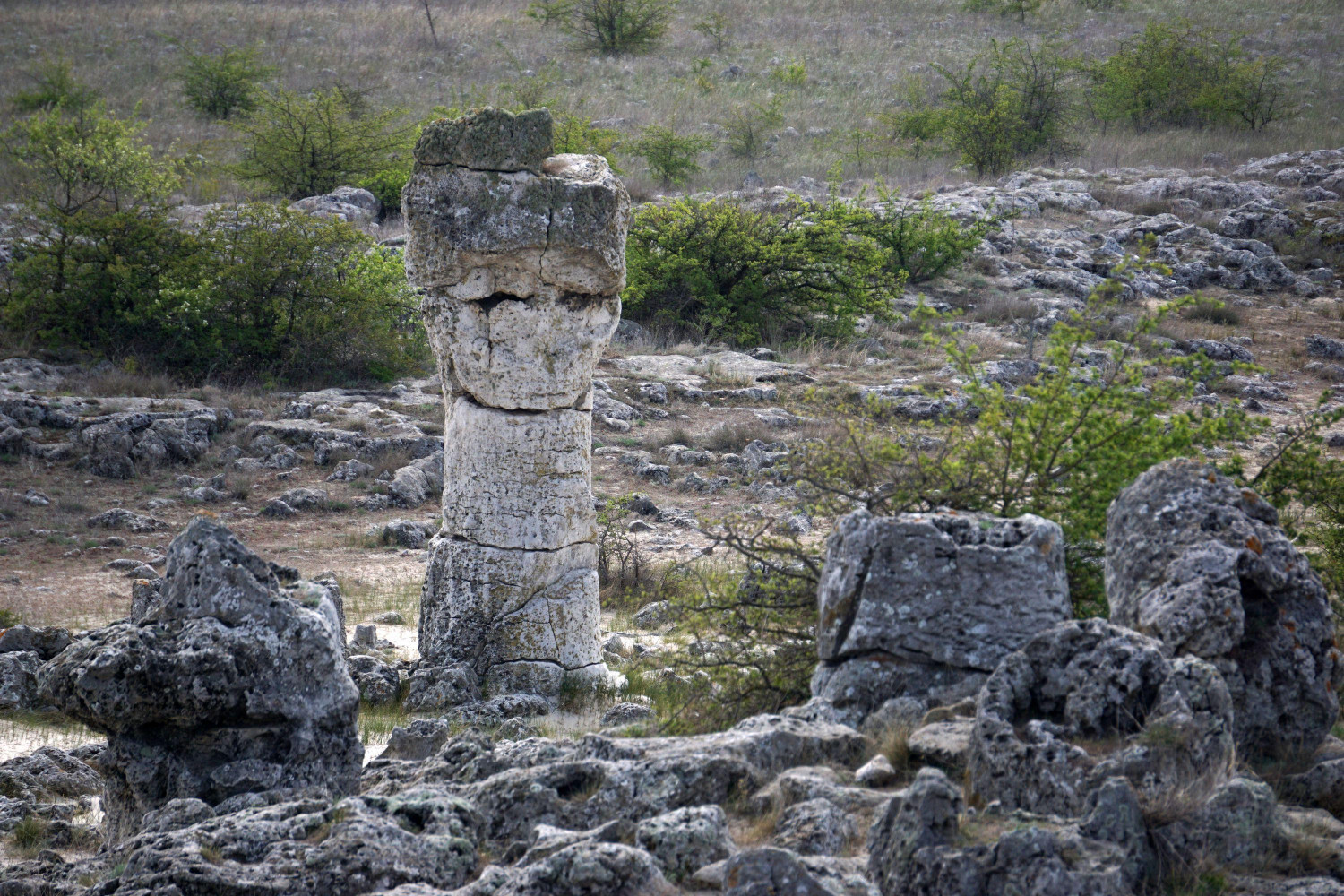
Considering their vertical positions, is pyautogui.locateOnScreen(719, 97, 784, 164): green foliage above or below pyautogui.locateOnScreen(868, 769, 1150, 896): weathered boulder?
above

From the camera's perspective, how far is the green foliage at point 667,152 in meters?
28.6

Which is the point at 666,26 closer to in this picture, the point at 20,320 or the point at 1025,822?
the point at 20,320

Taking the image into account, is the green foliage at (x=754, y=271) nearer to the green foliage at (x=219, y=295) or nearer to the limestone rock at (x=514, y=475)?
the green foliage at (x=219, y=295)

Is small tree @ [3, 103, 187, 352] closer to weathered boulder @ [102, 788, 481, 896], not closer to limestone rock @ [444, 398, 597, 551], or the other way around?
limestone rock @ [444, 398, 597, 551]

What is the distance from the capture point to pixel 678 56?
40.7 m

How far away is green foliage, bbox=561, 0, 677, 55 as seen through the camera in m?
41.0

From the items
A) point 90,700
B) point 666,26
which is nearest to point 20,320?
point 90,700

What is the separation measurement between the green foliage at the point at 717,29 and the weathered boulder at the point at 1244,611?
127 ft

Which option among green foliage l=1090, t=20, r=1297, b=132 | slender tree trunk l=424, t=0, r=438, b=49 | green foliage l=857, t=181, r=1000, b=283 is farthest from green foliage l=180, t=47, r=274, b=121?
green foliage l=1090, t=20, r=1297, b=132

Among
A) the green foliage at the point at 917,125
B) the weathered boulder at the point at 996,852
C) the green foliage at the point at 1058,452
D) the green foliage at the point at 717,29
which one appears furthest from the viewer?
the green foliage at the point at 717,29

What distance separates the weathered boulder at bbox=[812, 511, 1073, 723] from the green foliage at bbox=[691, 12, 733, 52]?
38.5 metres

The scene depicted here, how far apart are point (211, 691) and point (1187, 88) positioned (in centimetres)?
3366

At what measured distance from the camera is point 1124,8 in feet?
140

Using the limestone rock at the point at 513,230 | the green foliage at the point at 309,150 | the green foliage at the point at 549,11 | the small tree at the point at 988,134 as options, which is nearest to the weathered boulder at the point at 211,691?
the limestone rock at the point at 513,230
